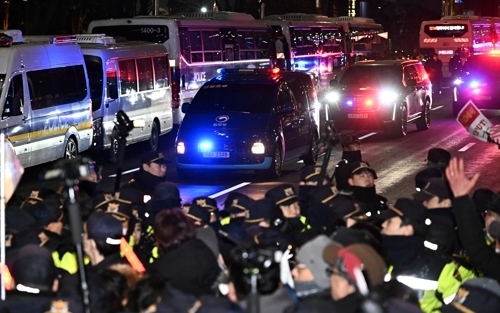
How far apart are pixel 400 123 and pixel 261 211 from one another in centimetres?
1817

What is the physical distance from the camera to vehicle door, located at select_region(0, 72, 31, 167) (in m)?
19.2

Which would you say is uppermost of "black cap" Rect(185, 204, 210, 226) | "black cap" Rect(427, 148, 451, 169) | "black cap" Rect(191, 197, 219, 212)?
"black cap" Rect(185, 204, 210, 226)

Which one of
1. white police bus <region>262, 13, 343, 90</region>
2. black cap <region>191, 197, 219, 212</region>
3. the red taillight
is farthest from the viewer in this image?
white police bus <region>262, 13, 343, 90</region>

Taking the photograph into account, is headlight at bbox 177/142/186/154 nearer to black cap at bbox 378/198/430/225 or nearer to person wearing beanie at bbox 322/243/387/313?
black cap at bbox 378/198/430/225

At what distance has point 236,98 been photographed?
19.4 metres

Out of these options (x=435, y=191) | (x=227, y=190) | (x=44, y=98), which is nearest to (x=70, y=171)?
(x=435, y=191)

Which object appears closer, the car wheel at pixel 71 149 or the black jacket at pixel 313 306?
the black jacket at pixel 313 306

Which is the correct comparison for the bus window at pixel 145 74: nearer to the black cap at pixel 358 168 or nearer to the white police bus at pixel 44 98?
the white police bus at pixel 44 98

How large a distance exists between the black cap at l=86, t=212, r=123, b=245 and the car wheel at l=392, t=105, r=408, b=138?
62.1 feet

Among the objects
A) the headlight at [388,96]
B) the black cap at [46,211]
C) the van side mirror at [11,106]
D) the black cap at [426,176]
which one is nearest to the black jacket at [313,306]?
the black cap at [46,211]

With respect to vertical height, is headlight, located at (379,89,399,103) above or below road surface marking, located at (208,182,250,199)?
above

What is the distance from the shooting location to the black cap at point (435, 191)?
28.3ft

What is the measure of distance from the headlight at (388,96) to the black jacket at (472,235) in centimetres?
1837

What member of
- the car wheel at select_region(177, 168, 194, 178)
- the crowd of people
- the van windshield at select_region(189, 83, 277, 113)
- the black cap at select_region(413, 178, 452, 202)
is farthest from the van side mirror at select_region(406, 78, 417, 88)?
the black cap at select_region(413, 178, 452, 202)
